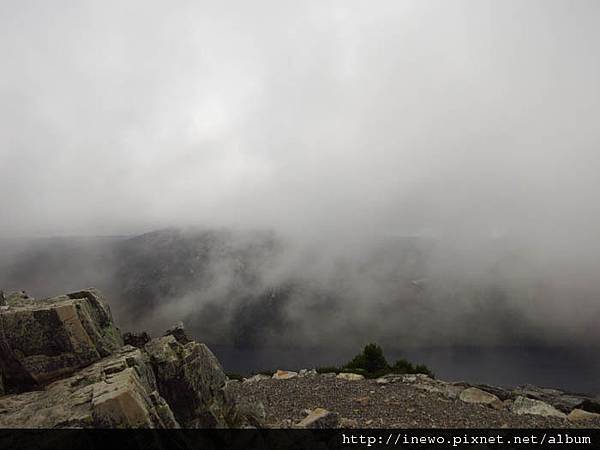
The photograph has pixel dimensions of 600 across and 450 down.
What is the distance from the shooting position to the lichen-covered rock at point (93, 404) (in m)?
11.9

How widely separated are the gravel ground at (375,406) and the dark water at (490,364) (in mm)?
139855

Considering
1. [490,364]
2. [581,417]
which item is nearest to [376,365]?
[581,417]

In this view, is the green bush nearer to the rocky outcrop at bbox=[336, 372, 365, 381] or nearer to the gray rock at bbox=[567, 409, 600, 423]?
the rocky outcrop at bbox=[336, 372, 365, 381]

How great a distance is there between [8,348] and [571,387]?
197 metres

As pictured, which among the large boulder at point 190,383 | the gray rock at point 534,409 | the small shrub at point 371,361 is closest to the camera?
the large boulder at point 190,383

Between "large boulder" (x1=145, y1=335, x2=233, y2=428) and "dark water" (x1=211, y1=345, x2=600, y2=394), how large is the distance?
154947mm

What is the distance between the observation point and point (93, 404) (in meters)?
12.2

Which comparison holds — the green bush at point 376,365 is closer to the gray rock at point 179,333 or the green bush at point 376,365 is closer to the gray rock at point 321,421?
the gray rock at point 321,421

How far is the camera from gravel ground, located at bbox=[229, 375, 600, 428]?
23609 millimetres

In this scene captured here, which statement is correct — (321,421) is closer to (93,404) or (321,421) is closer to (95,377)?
(95,377)

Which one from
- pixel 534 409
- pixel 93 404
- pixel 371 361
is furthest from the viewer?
pixel 371 361

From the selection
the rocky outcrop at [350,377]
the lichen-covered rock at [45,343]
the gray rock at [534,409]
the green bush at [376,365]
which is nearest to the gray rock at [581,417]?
the gray rock at [534,409]

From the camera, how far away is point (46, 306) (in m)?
16.8

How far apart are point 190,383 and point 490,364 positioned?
677ft
